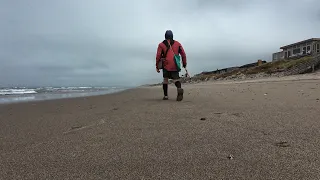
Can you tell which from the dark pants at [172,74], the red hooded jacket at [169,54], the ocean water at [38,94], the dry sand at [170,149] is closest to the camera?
the dry sand at [170,149]

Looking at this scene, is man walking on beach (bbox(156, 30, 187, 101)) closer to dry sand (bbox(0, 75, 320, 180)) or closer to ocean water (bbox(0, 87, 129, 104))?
dry sand (bbox(0, 75, 320, 180))

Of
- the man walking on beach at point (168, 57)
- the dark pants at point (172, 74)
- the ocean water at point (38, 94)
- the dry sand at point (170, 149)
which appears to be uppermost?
the man walking on beach at point (168, 57)

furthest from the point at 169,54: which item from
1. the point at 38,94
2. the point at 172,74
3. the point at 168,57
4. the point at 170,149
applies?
the point at 38,94

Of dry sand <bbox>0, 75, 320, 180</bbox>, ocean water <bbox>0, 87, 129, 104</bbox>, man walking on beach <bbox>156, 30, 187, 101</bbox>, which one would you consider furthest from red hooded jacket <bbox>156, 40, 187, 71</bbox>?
ocean water <bbox>0, 87, 129, 104</bbox>

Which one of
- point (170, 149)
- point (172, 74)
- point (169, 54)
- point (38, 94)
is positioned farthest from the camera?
point (38, 94)

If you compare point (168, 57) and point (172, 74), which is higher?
point (168, 57)

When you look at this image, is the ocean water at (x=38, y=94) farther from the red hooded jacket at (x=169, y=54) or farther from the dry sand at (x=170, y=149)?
the dry sand at (x=170, y=149)

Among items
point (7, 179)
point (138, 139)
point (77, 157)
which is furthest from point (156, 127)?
point (7, 179)

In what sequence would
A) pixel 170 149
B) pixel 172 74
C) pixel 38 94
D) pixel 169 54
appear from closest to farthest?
pixel 170 149
pixel 169 54
pixel 172 74
pixel 38 94

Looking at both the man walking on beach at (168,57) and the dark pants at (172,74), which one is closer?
the man walking on beach at (168,57)

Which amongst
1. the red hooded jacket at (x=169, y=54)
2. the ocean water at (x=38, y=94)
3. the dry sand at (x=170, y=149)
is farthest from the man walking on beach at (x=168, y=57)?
the ocean water at (x=38, y=94)

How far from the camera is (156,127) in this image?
3.52 m

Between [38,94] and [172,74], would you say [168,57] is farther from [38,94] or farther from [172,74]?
[38,94]

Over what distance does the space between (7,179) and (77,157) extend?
1.89 ft
